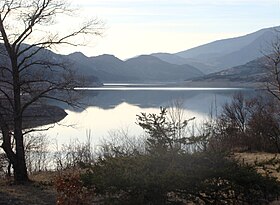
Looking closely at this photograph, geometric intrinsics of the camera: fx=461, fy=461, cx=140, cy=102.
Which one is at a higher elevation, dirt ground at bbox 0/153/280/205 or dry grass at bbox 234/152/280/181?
dry grass at bbox 234/152/280/181

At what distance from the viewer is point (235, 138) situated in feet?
110

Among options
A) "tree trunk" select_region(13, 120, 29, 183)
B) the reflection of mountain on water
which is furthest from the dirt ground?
the reflection of mountain on water

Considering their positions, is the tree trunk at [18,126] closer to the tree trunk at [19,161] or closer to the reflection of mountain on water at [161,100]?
the tree trunk at [19,161]

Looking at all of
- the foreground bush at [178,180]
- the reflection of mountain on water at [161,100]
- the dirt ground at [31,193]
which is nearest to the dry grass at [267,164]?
the dirt ground at [31,193]

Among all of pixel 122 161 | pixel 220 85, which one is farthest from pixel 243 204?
pixel 220 85

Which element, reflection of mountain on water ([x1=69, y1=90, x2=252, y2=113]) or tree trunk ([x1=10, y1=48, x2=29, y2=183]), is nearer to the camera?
tree trunk ([x1=10, y1=48, x2=29, y2=183])

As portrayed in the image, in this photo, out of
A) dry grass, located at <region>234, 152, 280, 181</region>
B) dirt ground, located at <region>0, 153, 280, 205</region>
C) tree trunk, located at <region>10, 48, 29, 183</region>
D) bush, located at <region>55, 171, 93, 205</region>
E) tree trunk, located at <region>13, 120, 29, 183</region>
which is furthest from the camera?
tree trunk, located at <region>13, 120, 29, 183</region>

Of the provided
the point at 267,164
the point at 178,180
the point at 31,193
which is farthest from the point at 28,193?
the point at 267,164

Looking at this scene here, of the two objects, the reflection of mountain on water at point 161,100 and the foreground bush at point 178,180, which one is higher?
the foreground bush at point 178,180

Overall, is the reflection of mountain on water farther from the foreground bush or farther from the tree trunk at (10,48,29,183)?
the foreground bush

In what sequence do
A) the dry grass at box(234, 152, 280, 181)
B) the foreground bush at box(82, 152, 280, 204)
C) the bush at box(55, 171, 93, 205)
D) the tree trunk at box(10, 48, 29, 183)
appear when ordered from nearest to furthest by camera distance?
the foreground bush at box(82, 152, 280, 204)
the dry grass at box(234, 152, 280, 181)
the bush at box(55, 171, 93, 205)
the tree trunk at box(10, 48, 29, 183)

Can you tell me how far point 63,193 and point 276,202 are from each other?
15.0 ft

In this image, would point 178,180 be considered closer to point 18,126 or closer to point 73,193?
point 73,193

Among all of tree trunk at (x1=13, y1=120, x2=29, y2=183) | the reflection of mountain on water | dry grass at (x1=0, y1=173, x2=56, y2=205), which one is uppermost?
tree trunk at (x1=13, y1=120, x2=29, y2=183)
